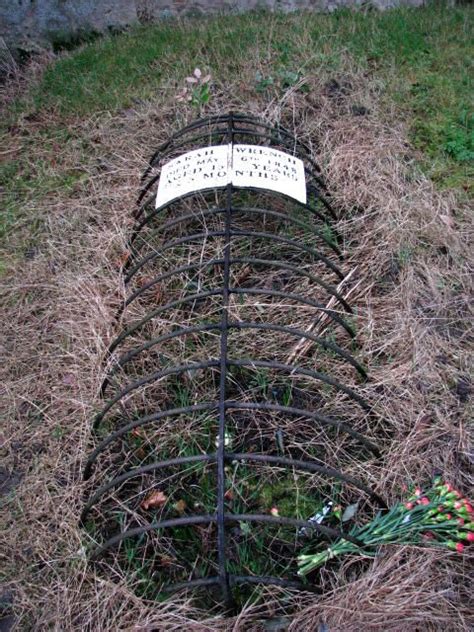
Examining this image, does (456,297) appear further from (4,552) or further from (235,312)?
(4,552)

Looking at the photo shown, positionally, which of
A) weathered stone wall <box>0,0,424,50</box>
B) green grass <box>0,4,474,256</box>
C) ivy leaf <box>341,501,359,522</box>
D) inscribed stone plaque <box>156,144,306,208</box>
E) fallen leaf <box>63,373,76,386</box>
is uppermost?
weathered stone wall <box>0,0,424,50</box>

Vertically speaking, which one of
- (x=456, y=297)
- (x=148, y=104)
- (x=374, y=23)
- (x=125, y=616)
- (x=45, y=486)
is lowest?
(x=125, y=616)

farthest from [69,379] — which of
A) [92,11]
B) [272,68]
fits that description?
[92,11]

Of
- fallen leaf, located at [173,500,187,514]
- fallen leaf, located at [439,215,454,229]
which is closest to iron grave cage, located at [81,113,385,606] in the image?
fallen leaf, located at [173,500,187,514]

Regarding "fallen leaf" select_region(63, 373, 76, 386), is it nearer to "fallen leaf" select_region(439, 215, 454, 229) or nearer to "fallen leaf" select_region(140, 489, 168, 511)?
"fallen leaf" select_region(140, 489, 168, 511)

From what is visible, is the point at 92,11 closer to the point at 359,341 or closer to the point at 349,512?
the point at 359,341

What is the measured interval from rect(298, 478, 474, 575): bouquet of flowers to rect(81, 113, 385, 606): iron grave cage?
3.7 inches

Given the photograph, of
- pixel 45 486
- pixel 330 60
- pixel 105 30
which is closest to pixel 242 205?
pixel 330 60

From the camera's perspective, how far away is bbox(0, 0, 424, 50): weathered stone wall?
501 cm

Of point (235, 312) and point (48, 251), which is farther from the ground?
point (48, 251)

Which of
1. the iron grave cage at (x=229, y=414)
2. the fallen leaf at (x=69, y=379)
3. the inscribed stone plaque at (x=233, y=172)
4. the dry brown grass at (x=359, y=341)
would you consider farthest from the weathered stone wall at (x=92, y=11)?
the fallen leaf at (x=69, y=379)

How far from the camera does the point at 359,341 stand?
9.57 ft

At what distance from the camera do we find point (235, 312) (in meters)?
3.02

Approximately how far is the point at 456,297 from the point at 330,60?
2030 millimetres
